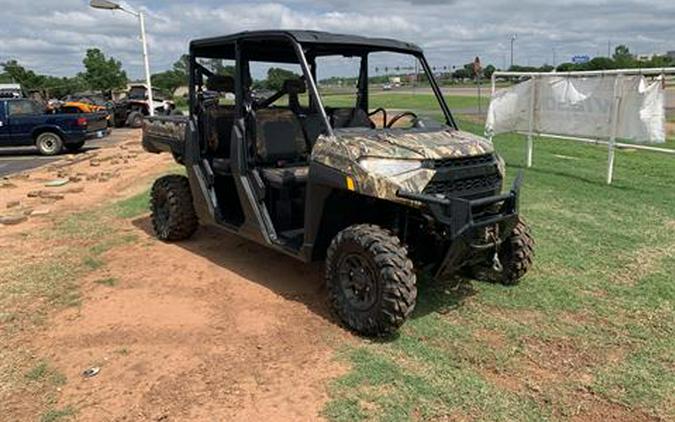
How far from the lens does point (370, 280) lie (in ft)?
13.6

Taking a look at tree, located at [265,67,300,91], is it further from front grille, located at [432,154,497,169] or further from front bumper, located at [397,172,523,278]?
front bumper, located at [397,172,523,278]

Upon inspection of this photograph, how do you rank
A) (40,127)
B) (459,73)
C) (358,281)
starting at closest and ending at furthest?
(358,281)
(40,127)
(459,73)

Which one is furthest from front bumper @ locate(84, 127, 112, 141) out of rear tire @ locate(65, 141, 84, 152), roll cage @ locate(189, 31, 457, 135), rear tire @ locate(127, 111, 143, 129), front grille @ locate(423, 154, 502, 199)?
front grille @ locate(423, 154, 502, 199)

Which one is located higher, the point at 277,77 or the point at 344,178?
the point at 277,77

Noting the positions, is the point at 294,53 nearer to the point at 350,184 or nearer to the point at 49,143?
the point at 350,184

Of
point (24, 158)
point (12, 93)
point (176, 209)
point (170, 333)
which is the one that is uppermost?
point (12, 93)

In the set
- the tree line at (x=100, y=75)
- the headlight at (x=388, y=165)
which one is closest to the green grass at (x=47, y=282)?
the headlight at (x=388, y=165)

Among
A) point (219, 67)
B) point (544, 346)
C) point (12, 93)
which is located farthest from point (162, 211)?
point (12, 93)

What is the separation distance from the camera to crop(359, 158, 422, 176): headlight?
4.07m

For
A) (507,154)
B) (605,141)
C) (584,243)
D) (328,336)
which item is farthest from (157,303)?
(507,154)

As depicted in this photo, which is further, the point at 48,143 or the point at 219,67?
the point at 48,143

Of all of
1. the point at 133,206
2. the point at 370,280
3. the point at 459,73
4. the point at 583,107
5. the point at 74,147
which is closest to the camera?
the point at 370,280

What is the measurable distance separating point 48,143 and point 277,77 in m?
14.0

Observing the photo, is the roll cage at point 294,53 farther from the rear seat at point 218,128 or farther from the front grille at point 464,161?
the front grille at point 464,161
